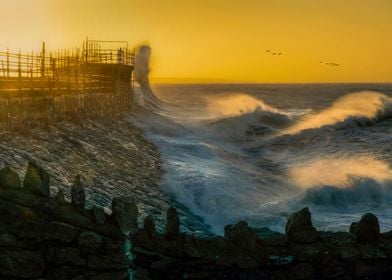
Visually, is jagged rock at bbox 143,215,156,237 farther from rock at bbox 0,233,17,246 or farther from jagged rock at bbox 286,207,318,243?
jagged rock at bbox 286,207,318,243

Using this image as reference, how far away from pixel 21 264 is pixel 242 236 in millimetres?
2404

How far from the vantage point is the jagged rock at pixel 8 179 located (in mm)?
5826

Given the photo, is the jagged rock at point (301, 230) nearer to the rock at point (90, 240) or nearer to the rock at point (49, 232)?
the rock at point (90, 240)

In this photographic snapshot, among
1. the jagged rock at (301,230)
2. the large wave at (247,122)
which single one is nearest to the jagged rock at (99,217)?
the jagged rock at (301,230)

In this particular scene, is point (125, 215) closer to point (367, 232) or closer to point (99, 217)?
point (99, 217)

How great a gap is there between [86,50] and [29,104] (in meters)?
22.9

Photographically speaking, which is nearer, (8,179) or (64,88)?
(8,179)

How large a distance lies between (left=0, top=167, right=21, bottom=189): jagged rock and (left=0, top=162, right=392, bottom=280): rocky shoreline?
10mm

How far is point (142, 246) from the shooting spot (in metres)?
6.00

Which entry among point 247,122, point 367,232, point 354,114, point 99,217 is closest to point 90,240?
point 99,217

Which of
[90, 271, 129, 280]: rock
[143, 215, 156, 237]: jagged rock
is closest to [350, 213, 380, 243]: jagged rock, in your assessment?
[143, 215, 156, 237]: jagged rock

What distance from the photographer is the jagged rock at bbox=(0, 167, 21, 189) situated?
19.1 feet

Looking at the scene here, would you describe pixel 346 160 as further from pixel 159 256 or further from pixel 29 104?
pixel 159 256

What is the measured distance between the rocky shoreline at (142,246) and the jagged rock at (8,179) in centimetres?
1
